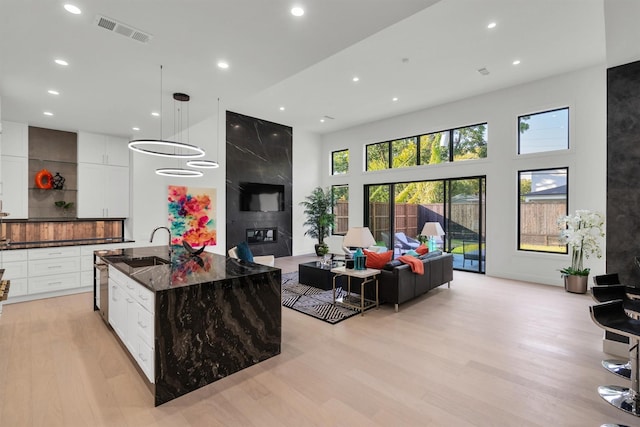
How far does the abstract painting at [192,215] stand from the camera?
7.05 m

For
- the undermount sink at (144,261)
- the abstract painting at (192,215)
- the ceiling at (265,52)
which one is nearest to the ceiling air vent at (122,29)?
the ceiling at (265,52)

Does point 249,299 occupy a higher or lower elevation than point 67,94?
lower

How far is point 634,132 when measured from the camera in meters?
3.08

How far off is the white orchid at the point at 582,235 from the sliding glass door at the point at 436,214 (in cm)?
166

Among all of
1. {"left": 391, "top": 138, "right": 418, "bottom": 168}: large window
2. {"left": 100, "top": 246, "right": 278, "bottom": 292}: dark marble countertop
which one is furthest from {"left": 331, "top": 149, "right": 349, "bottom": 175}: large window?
{"left": 100, "top": 246, "right": 278, "bottom": 292}: dark marble countertop

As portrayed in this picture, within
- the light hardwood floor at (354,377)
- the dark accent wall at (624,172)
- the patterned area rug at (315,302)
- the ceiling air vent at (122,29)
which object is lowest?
the light hardwood floor at (354,377)

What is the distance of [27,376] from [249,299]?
2.06 meters

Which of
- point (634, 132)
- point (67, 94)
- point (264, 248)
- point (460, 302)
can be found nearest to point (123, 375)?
point (67, 94)

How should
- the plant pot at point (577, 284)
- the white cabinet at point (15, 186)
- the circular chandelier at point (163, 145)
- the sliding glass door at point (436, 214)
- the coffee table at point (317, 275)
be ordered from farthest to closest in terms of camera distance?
the sliding glass door at point (436, 214), the coffee table at point (317, 275), the plant pot at point (577, 284), the white cabinet at point (15, 186), the circular chandelier at point (163, 145)

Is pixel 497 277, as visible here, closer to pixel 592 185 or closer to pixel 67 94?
pixel 592 185

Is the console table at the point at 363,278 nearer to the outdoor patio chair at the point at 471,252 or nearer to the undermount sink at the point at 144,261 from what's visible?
the undermount sink at the point at 144,261

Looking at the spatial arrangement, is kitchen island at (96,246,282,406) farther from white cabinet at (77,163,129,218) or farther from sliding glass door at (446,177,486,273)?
sliding glass door at (446,177,486,273)

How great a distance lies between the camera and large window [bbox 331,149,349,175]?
10062 mm

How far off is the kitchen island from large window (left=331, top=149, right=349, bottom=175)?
23.7 ft
